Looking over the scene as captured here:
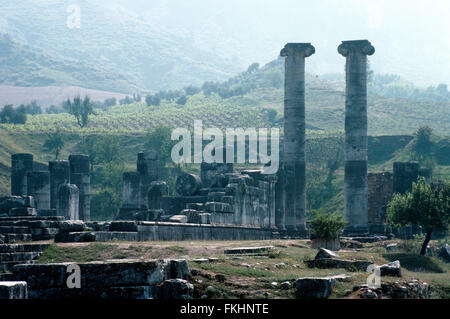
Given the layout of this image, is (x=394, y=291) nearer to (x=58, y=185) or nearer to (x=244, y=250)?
(x=244, y=250)

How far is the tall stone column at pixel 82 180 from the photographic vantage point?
51.1 meters

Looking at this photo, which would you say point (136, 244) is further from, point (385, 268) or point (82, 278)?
point (82, 278)

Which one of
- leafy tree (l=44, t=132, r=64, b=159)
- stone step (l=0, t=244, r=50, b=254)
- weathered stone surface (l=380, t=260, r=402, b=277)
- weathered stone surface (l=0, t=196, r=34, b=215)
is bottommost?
weathered stone surface (l=380, t=260, r=402, b=277)

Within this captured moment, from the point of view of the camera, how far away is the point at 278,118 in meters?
138

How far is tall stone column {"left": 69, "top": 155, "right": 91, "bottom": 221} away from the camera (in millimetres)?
51094

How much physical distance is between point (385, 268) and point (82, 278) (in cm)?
854

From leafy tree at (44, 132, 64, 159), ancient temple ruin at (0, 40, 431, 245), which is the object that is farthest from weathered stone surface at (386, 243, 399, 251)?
leafy tree at (44, 132, 64, 159)

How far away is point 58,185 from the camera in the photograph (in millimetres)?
48781

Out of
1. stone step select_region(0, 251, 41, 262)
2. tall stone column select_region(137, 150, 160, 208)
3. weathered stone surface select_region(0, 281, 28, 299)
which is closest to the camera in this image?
weathered stone surface select_region(0, 281, 28, 299)

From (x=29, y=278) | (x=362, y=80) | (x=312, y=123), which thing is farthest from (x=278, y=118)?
(x=29, y=278)

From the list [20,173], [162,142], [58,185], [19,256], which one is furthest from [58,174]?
[162,142]

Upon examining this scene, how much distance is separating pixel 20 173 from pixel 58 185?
6.84 m

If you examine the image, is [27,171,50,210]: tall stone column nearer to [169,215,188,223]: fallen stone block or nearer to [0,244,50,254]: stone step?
[169,215,188,223]: fallen stone block
